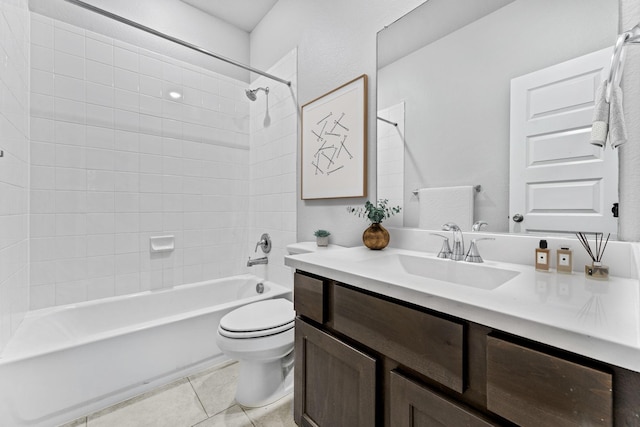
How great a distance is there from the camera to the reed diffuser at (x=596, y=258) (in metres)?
0.78

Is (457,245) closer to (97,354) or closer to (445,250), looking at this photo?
(445,250)

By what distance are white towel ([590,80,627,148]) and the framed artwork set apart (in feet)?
3.08

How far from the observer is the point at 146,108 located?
6.88 ft

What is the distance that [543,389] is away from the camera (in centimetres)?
48

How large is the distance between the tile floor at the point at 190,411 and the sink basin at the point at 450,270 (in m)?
0.97

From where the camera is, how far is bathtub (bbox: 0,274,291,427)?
1.24 meters

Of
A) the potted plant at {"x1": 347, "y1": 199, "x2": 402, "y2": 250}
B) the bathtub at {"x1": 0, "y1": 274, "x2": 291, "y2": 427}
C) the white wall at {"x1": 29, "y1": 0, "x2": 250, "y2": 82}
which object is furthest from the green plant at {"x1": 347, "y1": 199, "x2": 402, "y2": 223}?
the white wall at {"x1": 29, "y1": 0, "x2": 250, "y2": 82}

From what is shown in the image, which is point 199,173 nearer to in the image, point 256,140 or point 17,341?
point 256,140

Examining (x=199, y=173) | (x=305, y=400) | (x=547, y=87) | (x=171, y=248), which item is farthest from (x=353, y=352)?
(x=199, y=173)

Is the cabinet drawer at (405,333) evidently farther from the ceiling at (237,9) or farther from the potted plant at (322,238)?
the ceiling at (237,9)

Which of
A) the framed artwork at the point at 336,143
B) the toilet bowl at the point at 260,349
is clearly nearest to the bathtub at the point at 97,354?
the toilet bowl at the point at 260,349

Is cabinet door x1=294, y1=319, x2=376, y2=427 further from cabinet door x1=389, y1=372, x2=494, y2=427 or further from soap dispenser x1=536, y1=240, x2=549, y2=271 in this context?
soap dispenser x1=536, y1=240, x2=549, y2=271

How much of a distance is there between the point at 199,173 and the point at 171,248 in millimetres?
668

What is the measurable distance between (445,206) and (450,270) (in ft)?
1.04
